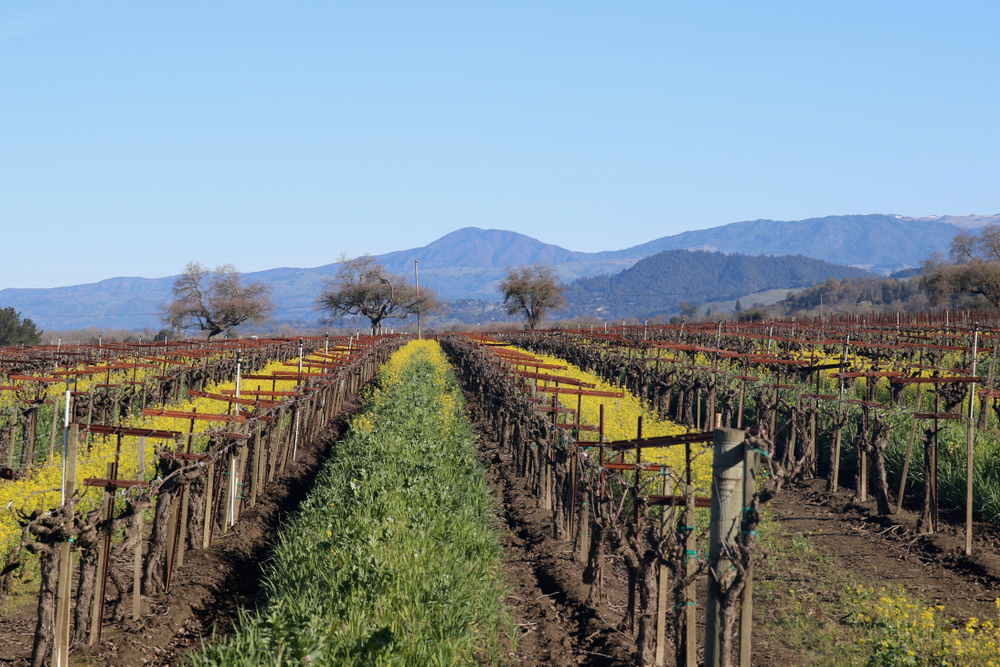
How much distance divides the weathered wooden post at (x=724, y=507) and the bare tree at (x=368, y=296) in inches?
3388

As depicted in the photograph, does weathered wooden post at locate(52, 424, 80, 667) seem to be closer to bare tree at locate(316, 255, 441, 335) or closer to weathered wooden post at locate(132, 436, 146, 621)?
weathered wooden post at locate(132, 436, 146, 621)

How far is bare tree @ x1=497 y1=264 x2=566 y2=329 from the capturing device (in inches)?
3632

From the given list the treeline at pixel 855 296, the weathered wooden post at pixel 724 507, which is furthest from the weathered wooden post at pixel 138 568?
the treeline at pixel 855 296

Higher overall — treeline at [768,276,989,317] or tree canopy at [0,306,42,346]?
treeline at [768,276,989,317]

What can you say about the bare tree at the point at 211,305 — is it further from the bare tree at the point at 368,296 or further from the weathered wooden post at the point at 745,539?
the weathered wooden post at the point at 745,539

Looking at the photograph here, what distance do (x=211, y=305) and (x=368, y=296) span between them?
16.8 m

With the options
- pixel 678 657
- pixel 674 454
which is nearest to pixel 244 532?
pixel 678 657

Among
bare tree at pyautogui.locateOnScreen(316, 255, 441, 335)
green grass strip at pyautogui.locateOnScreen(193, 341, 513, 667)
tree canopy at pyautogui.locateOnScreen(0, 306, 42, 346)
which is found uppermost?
bare tree at pyautogui.locateOnScreen(316, 255, 441, 335)

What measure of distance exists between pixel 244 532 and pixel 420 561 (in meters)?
3.77

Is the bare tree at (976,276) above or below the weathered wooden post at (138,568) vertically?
above

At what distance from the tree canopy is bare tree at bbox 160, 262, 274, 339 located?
72.7 ft

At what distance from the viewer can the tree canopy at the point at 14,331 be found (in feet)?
191

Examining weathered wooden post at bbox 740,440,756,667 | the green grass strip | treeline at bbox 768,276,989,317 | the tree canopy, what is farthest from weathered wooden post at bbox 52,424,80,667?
treeline at bbox 768,276,989,317

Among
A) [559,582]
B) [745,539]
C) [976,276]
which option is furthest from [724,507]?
[976,276]
